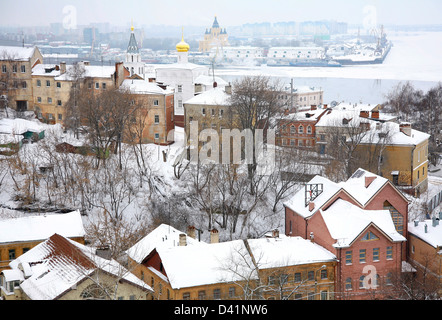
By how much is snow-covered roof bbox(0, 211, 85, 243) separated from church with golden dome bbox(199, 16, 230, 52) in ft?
51.3

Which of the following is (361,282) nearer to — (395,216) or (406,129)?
(395,216)

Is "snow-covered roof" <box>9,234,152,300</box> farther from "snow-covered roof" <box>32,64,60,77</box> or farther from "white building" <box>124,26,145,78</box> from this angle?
"white building" <box>124,26,145,78</box>

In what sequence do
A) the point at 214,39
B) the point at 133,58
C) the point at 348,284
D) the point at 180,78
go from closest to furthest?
the point at 348,284 < the point at 180,78 < the point at 133,58 < the point at 214,39

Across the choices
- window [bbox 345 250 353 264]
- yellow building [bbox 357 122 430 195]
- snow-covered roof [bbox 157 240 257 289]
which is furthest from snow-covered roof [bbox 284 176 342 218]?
yellow building [bbox 357 122 430 195]

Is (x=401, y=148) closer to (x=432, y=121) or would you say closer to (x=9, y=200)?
(x=432, y=121)

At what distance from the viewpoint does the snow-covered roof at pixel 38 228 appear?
11.9 m

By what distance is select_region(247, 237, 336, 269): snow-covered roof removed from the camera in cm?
1046

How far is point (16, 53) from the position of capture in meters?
22.2

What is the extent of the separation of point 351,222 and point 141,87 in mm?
10940

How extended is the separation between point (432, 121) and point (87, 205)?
53.5 feet

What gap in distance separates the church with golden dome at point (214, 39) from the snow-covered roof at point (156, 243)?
16.2 meters

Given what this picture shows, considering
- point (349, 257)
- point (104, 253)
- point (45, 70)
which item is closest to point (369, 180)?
point (349, 257)

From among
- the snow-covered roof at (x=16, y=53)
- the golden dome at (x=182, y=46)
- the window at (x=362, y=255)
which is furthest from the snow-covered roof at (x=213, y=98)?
the window at (x=362, y=255)
